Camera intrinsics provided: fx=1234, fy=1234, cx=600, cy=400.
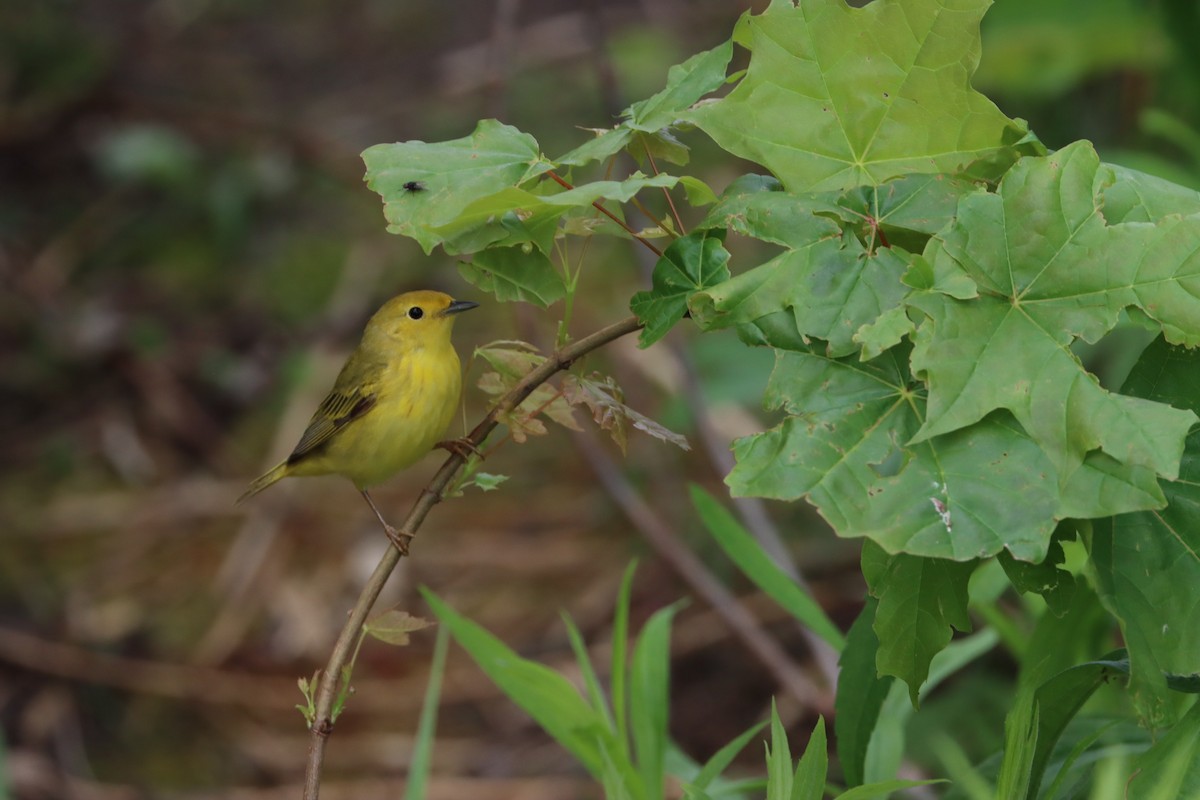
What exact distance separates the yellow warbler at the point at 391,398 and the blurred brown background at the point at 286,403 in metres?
0.61

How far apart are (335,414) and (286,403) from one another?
8.76 feet

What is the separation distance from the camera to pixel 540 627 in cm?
503

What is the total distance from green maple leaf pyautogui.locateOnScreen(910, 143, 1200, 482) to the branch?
0.37 metres

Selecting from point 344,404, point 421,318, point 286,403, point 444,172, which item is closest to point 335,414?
point 344,404

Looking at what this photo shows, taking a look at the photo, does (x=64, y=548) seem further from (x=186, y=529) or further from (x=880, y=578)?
(x=880, y=578)

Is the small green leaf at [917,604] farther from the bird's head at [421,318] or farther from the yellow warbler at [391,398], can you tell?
the bird's head at [421,318]

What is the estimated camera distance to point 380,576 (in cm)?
143

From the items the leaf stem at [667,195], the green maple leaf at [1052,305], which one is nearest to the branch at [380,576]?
the leaf stem at [667,195]

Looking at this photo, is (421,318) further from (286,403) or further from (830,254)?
(286,403)

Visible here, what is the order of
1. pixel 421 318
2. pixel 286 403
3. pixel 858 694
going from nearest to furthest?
pixel 858 694, pixel 421 318, pixel 286 403

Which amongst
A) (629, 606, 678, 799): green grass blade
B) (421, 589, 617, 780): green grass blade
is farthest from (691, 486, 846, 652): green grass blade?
(421, 589, 617, 780): green grass blade

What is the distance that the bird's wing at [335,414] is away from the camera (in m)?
3.31

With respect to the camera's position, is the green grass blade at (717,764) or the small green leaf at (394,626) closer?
the small green leaf at (394,626)

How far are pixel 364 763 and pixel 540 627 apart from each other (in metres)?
0.89
